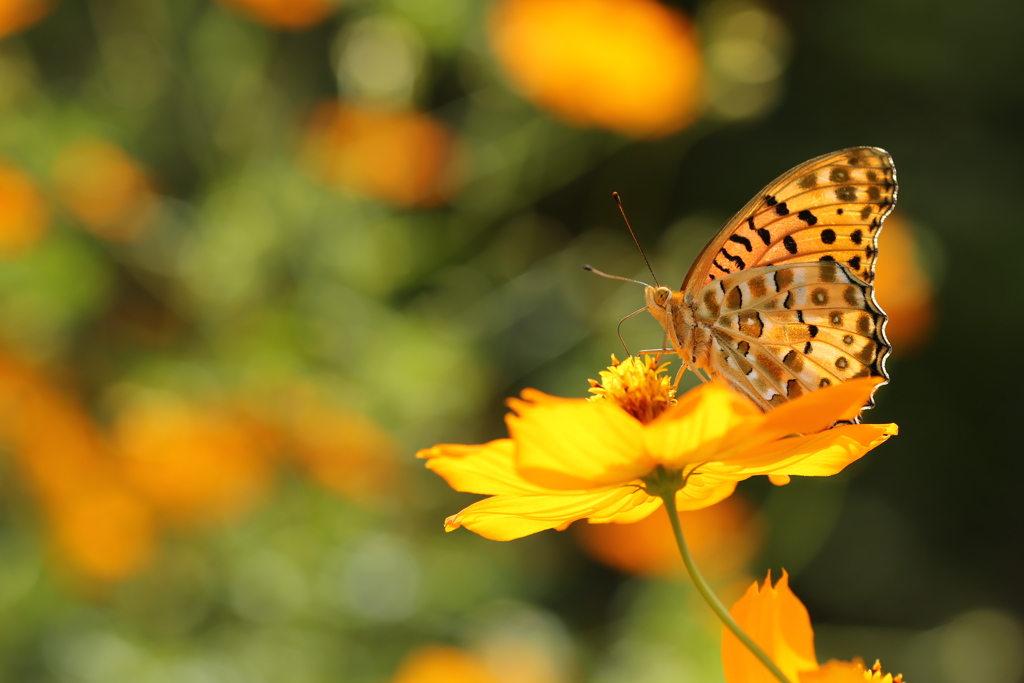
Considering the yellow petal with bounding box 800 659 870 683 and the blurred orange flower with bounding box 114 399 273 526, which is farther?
the blurred orange flower with bounding box 114 399 273 526

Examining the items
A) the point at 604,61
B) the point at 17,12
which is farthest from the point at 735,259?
the point at 17,12

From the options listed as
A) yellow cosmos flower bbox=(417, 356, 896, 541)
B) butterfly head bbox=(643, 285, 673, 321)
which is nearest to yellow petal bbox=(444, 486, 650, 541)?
yellow cosmos flower bbox=(417, 356, 896, 541)

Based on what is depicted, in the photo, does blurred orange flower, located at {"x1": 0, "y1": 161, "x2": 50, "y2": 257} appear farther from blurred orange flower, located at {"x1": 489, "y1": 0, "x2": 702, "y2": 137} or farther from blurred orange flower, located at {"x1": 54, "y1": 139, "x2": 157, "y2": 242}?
blurred orange flower, located at {"x1": 489, "y1": 0, "x2": 702, "y2": 137}

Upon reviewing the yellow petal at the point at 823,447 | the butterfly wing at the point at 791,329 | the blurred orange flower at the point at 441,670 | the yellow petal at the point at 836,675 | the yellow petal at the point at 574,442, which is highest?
the yellow petal at the point at 574,442

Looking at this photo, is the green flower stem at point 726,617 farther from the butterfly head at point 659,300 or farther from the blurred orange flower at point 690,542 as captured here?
the blurred orange flower at point 690,542

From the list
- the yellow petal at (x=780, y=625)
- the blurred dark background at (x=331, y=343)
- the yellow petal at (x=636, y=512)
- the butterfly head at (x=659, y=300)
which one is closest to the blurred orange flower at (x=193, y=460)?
the blurred dark background at (x=331, y=343)

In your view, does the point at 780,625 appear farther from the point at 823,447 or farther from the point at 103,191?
the point at 103,191

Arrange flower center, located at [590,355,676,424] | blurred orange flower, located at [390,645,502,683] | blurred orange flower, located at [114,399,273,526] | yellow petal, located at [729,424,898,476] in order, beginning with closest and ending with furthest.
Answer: yellow petal, located at [729,424,898,476] < flower center, located at [590,355,676,424] < blurred orange flower, located at [390,645,502,683] < blurred orange flower, located at [114,399,273,526]
